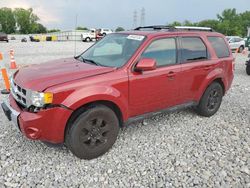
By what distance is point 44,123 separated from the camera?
2.92m

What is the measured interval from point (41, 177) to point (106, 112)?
3.86 ft

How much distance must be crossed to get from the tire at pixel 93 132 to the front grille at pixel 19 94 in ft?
2.35

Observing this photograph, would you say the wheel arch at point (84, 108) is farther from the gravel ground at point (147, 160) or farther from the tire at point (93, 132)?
the gravel ground at point (147, 160)

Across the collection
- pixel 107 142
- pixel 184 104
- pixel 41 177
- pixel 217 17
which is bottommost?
pixel 41 177

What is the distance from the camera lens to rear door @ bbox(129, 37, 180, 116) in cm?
359

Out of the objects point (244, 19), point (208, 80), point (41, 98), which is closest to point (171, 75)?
point (208, 80)

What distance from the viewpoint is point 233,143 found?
3.93 metres

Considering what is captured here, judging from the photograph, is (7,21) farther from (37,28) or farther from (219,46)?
(219,46)

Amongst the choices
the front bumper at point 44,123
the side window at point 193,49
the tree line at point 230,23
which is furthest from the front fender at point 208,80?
the tree line at point 230,23

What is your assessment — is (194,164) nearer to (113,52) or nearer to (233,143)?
(233,143)

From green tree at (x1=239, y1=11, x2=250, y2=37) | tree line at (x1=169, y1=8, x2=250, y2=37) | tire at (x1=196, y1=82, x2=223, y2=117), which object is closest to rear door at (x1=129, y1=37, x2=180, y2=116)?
tire at (x1=196, y1=82, x2=223, y2=117)

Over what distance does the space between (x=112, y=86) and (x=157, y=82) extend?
0.86 m

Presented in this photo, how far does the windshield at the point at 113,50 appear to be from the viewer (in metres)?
3.67

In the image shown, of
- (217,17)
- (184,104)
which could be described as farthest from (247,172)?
(217,17)
